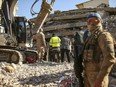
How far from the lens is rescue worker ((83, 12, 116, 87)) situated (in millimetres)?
3513

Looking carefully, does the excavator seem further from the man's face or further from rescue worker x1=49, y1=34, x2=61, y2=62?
the man's face

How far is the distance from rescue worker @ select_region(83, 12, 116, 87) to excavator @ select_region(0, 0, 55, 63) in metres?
8.69

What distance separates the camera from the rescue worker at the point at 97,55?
351 cm

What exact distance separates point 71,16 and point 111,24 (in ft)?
13.5

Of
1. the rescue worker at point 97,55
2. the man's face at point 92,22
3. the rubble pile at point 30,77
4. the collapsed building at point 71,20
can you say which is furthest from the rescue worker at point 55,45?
the man's face at point 92,22

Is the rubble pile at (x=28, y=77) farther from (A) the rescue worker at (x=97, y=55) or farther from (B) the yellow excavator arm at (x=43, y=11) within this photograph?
(B) the yellow excavator arm at (x=43, y=11)

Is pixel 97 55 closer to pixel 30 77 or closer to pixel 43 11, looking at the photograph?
pixel 30 77

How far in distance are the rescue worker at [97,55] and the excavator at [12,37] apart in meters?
8.69

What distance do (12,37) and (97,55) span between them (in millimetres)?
9915

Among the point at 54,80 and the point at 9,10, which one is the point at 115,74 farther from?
the point at 9,10

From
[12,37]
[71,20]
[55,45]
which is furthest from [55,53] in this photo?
[71,20]

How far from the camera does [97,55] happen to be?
3.76m

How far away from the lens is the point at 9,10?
14.3 metres

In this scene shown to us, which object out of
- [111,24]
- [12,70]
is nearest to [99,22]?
[12,70]
